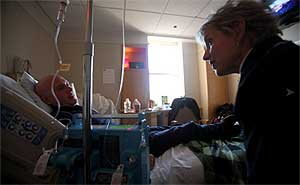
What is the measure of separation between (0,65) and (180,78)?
113 inches

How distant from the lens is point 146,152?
620 millimetres

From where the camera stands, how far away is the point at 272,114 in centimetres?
46

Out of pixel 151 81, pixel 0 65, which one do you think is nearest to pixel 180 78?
pixel 151 81

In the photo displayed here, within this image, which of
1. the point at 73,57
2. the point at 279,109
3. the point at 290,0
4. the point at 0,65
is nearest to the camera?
the point at 279,109

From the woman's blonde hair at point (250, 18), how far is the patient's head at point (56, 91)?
1037mm

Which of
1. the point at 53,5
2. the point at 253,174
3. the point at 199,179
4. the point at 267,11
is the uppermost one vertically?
the point at 53,5

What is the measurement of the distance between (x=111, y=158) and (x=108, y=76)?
2756 millimetres

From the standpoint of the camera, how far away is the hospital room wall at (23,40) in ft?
6.59

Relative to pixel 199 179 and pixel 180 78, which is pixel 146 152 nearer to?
pixel 199 179

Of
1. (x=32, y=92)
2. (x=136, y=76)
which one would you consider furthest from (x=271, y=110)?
(x=136, y=76)

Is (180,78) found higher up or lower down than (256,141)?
higher up

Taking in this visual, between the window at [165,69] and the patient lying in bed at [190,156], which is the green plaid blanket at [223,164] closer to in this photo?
the patient lying in bed at [190,156]

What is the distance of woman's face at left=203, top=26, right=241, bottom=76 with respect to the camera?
2.30ft

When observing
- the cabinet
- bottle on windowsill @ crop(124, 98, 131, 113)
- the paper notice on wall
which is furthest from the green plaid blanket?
the paper notice on wall
